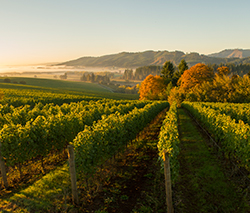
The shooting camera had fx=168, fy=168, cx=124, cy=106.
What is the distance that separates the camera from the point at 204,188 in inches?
280

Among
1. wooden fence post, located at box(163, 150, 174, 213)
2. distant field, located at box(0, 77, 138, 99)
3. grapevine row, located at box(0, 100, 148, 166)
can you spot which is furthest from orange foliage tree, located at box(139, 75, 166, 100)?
wooden fence post, located at box(163, 150, 174, 213)

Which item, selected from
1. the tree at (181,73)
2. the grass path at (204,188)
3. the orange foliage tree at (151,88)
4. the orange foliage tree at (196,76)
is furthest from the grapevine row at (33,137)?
the tree at (181,73)

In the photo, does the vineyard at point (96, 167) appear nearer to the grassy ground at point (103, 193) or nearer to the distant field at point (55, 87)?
the grassy ground at point (103, 193)

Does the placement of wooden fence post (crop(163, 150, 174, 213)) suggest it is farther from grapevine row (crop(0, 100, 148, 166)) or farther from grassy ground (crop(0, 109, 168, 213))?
grapevine row (crop(0, 100, 148, 166))

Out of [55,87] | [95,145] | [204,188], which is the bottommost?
[55,87]

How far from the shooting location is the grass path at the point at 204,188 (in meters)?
6.01

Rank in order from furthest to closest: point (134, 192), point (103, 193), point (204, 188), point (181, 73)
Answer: point (181, 73), point (204, 188), point (134, 192), point (103, 193)

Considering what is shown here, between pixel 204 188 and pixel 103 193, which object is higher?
pixel 103 193

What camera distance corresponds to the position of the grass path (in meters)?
6.01

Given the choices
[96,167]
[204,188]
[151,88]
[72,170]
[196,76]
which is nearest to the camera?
[72,170]

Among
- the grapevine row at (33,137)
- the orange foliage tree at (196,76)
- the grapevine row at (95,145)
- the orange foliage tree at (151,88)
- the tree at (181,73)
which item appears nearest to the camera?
the grapevine row at (95,145)

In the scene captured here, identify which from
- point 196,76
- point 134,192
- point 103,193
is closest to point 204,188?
point 134,192

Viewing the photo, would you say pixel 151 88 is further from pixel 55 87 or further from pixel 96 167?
pixel 55 87

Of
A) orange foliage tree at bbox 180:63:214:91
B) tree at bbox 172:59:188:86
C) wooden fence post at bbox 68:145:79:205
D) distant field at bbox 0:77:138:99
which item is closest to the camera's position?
wooden fence post at bbox 68:145:79:205
